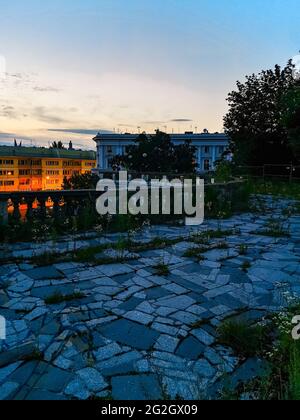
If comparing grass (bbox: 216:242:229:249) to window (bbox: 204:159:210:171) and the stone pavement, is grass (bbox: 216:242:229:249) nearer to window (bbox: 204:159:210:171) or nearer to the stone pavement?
the stone pavement

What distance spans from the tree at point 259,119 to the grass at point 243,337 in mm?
26172

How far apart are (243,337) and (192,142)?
218 ft

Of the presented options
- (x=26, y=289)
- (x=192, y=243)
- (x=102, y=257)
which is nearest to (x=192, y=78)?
(x=192, y=243)

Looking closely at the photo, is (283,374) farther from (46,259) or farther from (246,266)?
(46,259)

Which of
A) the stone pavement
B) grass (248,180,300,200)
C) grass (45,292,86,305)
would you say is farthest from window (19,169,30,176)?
grass (45,292,86,305)

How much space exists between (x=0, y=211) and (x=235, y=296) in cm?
532

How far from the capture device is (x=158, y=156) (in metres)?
37.6

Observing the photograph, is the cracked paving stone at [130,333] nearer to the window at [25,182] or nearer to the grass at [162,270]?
the grass at [162,270]

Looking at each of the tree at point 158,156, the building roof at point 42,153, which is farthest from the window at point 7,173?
the tree at point 158,156

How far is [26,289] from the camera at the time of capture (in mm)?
3953

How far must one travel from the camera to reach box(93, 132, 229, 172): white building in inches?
2564

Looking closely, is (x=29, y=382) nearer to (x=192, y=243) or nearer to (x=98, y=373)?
(x=98, y=373)

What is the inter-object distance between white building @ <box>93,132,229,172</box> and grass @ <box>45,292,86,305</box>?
60.7m

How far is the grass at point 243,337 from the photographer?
8.94ft
